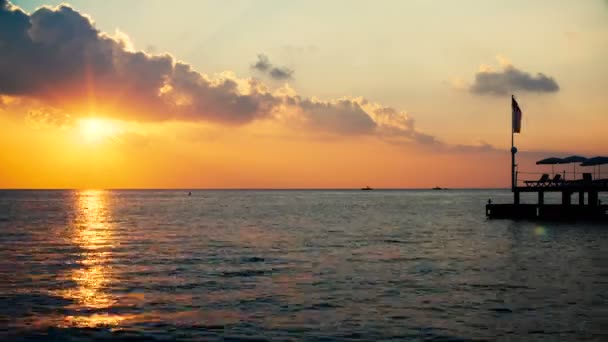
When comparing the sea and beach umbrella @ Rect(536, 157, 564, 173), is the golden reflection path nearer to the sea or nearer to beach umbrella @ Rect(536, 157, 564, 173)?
the sea

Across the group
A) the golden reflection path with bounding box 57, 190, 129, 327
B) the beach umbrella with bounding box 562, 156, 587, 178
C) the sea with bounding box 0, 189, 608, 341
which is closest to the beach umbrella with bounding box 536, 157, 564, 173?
the beach umbrella with bounding box 562, 156, 587, 178

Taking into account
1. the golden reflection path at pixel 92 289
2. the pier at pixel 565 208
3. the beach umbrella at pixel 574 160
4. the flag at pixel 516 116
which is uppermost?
the flag at pixel 516 116

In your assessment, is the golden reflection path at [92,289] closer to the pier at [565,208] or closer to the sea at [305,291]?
the sea at [305,291]

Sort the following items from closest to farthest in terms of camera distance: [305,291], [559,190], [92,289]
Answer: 1. [305,291]
2. [92,289]
3. [559,190]

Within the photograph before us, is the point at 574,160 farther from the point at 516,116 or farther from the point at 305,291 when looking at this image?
the point at 305,291

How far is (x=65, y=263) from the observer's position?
1421 inches

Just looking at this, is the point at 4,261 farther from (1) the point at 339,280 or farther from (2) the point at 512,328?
(2) the point at 512,328

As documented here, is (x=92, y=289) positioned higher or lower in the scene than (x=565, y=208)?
lower

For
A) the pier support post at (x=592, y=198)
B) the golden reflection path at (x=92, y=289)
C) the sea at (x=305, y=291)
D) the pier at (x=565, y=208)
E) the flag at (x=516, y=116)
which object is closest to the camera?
the sea at (x=305, y=291)

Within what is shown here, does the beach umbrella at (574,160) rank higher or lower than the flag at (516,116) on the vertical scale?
lower

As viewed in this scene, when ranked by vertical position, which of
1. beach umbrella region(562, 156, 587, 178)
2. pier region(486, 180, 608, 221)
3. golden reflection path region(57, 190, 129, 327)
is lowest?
golden reflection path region(57, 190, 129, 327)

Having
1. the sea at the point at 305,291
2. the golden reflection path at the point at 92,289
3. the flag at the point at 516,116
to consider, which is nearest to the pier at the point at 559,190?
the flag at the point at 516,116

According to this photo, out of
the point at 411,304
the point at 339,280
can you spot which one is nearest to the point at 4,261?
the point at 339,280

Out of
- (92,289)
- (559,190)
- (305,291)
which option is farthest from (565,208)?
(92,289)
